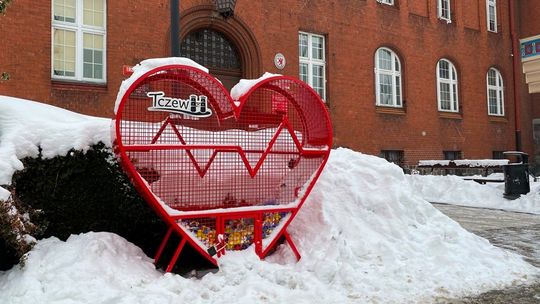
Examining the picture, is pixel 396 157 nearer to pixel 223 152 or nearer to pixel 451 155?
pixel 451 155

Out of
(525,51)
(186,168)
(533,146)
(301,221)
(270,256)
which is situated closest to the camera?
(186,168)

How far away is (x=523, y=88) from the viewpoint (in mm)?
21125

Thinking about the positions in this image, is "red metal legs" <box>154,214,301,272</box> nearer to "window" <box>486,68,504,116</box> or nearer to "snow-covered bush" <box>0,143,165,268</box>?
"snow-covered bush" <box>0,143,165,268</box>

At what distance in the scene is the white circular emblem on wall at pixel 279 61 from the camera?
44.3ft

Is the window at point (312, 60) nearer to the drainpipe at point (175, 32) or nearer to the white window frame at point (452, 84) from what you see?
the white window frame at point (452, 84)

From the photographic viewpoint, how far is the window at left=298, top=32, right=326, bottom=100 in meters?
14.4

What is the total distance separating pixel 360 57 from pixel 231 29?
4830 mm

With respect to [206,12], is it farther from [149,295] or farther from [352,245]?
[149,295]

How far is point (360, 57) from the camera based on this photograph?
50.8ft

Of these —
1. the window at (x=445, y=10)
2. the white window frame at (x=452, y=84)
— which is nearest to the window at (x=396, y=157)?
the white window frame at (x=452, y=84)

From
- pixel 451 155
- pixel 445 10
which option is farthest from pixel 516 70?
pixel 451 155

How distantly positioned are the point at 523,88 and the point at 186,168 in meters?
20.7

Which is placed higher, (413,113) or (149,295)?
(413,113)

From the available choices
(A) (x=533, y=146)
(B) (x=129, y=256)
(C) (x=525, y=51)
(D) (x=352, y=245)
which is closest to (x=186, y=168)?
(B) (x=129, y=256)
